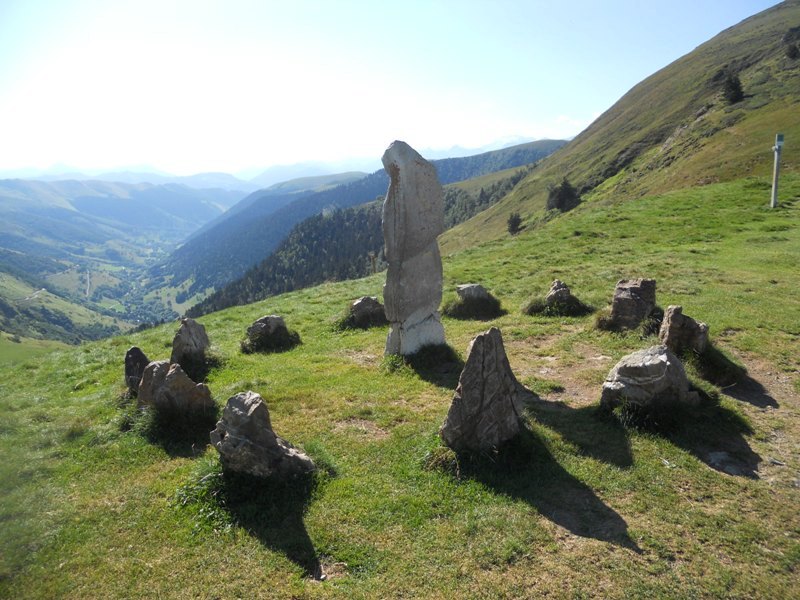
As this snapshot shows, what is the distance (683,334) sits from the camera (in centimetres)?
1137

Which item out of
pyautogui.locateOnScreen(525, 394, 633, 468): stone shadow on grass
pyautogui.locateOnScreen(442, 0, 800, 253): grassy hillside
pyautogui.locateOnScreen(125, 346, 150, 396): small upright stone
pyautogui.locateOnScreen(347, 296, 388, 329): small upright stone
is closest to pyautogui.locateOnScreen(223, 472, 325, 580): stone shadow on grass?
pyautogui.locateOnScreen(525, 394, 633, 468): stone shadow on grass

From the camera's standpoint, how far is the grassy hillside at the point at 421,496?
6137 millimetres

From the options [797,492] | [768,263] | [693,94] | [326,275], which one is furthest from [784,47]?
[326,275]

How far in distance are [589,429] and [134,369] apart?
Answer: 10855mm

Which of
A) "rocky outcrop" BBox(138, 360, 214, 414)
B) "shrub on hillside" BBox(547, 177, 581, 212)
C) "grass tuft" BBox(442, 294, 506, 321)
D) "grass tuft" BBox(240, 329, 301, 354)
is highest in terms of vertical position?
"shrub on hillside" BBox(547, 177, 581, 212)

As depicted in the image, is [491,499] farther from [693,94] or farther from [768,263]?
[693,94]

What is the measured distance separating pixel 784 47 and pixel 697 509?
124m

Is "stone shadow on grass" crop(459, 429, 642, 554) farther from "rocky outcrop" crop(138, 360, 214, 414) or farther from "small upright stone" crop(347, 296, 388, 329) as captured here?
"small upright stone" crop(347, 296, 388, 329)

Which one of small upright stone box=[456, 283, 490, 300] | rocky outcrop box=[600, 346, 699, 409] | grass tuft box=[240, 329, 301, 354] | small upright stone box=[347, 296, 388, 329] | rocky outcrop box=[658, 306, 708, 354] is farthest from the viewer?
small upright stone box=[456, 283, 490, 300]

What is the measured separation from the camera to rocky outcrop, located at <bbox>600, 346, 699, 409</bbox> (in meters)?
9.12

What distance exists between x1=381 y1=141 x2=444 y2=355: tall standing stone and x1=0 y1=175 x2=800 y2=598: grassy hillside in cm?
124

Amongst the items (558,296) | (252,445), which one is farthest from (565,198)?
(252,445)

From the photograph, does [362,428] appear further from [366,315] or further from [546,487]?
[366,315]

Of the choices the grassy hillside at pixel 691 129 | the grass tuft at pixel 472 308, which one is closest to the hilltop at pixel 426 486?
the grass tuft at pixel 472 308
